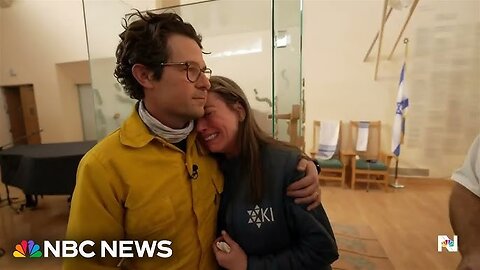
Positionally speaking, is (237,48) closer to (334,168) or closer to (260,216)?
(260,216)

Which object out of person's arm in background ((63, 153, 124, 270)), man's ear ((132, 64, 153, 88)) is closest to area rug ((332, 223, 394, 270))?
person's arm in background ((63, 153, 124, 270))

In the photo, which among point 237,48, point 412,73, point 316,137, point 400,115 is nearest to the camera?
point 237,48

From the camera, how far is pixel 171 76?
806 mm

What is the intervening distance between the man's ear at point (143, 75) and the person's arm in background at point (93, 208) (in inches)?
9.6

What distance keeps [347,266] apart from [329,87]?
278cm

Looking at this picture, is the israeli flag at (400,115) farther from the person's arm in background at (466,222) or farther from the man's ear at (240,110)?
the man's ear at (240,110)

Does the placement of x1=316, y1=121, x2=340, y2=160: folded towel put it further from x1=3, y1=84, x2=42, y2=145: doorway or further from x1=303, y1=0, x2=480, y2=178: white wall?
x1=3, y1=84, x2=42, y2=145: doorway

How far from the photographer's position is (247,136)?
913 millimetres

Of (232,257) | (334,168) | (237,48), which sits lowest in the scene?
(334,168)

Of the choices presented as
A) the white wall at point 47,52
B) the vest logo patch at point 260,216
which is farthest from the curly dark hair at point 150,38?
the white wall at point 47,52

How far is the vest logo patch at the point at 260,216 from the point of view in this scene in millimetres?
852

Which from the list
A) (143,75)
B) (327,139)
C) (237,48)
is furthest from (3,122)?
(143,75)

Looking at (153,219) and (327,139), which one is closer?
(153,219)

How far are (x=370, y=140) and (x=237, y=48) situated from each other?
285 centimetres
